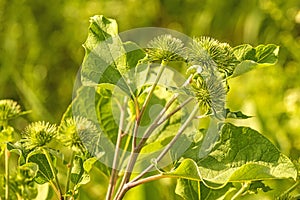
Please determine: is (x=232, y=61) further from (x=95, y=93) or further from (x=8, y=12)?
(x=8, y=12)

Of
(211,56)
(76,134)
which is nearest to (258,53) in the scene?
(211,56)

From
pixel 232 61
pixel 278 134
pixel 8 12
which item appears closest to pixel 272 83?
pixel 278 134

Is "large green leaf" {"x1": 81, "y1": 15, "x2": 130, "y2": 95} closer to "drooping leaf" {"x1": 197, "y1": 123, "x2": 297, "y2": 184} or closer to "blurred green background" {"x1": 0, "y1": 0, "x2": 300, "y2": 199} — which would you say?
"drooping leaf" {"x1": 197, "y1": 123, "x2": 297, "y2": 184}

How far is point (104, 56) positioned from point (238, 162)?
0.67 ft

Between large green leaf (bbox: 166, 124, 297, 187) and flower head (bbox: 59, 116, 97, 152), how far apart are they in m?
0.13

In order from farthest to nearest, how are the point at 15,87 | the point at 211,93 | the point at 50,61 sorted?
the point at 50,61
the point at 15,87
the point at 211,93

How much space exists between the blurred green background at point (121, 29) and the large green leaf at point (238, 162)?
3.39ft

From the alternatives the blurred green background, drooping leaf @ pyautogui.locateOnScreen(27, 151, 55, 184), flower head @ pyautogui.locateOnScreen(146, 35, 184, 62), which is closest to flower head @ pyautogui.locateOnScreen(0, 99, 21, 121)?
drooping leaf @ pyautogui.locateOnScreen(27, 151, 55, 184)

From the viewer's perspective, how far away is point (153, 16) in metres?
2.54

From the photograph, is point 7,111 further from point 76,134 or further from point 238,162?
point 238,162

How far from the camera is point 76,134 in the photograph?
2.38 ft

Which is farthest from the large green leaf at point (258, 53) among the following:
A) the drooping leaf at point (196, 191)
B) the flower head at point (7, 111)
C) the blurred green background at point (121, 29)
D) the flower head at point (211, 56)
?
the blurred green background at point (121, 29)

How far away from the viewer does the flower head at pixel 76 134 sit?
72 centimetres

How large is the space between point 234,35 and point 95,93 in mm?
1749
